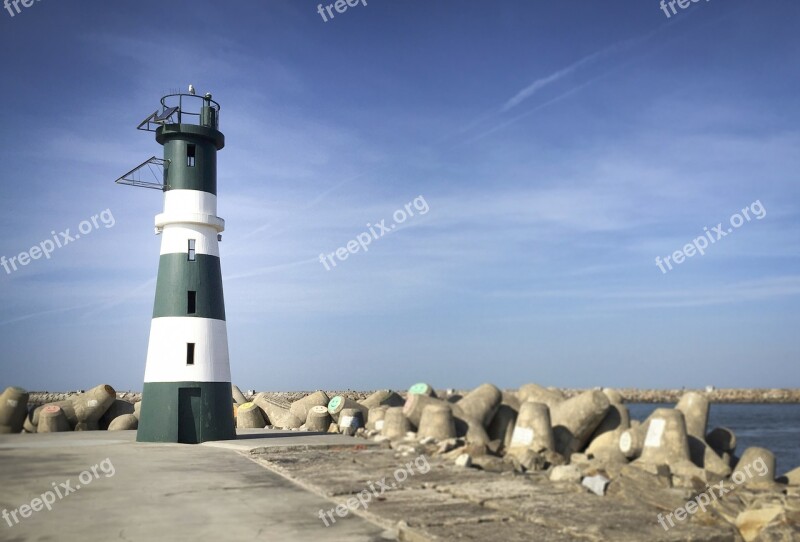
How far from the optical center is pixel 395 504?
8.51 metres

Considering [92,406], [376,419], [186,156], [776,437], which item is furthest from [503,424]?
[776,437]

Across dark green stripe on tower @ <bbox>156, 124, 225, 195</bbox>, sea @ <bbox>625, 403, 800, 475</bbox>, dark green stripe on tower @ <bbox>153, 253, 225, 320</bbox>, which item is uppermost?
dark green stripe on tower @ <bbox>156, 124, 225, 195</bbox>

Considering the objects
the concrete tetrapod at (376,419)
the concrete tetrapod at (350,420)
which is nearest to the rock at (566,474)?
the concrete tetrapod at (376,419)

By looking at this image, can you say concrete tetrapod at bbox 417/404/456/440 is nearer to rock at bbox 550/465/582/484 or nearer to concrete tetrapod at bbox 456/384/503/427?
concrete tetrapod at bbox 456/384/503/427

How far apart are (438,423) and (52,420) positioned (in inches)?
507

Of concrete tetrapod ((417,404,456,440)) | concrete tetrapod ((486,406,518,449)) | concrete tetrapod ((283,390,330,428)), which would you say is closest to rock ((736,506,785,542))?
concrete tetrapod ((417,404,456,440))

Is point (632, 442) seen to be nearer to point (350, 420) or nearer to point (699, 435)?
point (699, 435)

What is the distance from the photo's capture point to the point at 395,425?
17.3 meters

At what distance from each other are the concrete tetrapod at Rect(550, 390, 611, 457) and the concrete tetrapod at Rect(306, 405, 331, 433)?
23.7ft

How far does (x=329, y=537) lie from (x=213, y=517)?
5.46 ft

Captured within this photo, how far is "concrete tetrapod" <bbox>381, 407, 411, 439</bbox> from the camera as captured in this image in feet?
56.1

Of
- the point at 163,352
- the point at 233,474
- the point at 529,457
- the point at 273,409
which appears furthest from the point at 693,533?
the point at 273,409

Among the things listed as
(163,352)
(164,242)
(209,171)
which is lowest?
(163,352)

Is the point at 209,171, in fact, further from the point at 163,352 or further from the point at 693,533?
the point at 693,533
